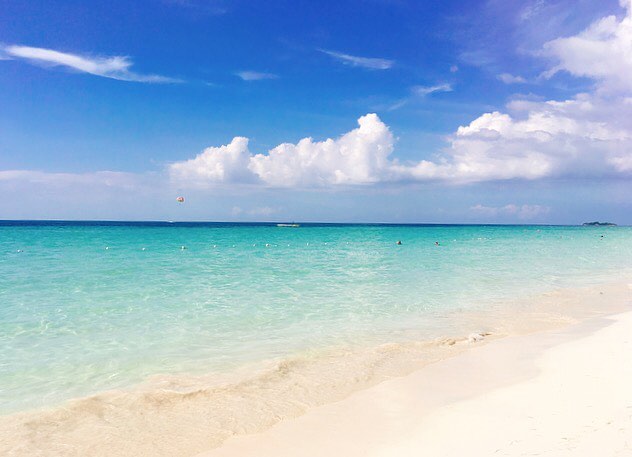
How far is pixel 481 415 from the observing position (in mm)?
6152

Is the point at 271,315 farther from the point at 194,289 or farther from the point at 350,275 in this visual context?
the point at 350,275

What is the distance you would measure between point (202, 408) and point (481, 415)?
4.31 metres

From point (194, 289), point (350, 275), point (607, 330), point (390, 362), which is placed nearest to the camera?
point (390, 362)

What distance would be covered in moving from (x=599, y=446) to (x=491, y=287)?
15.8 meters

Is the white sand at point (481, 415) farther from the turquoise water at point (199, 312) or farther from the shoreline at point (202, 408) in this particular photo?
the turquoise water at point (199, 312)

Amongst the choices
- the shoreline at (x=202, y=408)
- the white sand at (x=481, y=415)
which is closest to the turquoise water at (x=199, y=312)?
the shoreline at (x=202, y=408)

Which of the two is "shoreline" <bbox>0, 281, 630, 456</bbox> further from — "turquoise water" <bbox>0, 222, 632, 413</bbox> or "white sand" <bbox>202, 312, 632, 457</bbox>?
"turquoise water" <bbox>0, 222, 632, 413</bbox>

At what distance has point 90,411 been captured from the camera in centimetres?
678

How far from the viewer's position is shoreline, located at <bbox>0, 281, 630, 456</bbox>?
584 centimetres

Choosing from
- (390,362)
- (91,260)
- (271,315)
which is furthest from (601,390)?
(91,260)

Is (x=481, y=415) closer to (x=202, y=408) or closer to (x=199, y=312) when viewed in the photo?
(x=202, y=408)

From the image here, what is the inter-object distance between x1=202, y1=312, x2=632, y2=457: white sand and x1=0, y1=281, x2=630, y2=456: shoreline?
0.31 meters

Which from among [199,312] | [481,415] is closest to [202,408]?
[481,415]

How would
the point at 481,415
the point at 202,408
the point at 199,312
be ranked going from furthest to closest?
the point at 199,312, the point at 202,408, the point at 481,415
